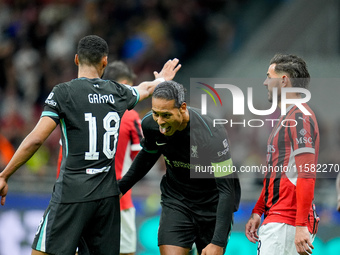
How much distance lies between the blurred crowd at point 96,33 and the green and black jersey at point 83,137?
785 centimetres

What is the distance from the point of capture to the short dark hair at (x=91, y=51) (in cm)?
509

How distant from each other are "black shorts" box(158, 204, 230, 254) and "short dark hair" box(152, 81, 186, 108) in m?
1.01

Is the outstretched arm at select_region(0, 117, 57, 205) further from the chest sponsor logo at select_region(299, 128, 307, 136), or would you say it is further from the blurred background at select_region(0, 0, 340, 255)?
the blurred background at select_region(0, 0, 340, 255)

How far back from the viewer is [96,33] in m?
13.9

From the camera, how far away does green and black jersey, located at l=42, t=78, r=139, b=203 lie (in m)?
4.94

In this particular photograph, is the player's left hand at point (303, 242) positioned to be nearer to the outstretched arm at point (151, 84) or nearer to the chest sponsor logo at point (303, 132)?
the chest sponsor logo at point (303, 132)

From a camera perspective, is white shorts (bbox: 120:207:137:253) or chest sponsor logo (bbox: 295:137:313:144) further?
white shorts (bbox: 120:207:137:253)

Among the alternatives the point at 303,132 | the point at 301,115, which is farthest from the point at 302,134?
the point at 301,115

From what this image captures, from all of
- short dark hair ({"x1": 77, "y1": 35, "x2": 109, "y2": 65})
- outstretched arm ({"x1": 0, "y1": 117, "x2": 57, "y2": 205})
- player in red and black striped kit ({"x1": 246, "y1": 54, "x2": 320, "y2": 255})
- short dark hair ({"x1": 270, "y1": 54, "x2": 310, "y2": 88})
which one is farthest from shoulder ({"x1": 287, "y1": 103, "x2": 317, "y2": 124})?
outstretched arm ({"x1": 0, "y1": 117, "x2": 57, "y2": 205})

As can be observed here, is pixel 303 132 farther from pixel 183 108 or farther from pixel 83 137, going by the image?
pixel 83 137

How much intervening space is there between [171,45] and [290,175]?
29.3 feet

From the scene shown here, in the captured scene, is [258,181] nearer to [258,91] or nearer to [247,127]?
[247,127]

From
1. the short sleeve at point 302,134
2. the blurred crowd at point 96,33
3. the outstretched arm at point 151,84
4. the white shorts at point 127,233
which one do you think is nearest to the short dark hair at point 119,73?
the outstretched arm at point 151,84

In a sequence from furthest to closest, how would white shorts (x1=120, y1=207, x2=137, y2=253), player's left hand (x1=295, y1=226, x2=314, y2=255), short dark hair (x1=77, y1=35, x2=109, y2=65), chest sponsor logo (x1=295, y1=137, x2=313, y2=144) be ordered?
white shorts (x1=120, y1=207, x2=137, y2=253)
short dark hair (x1=77, y1=35, x2=109, y2=65)
chest sponsor logo (x1=295, y1=137, x2=313, y2=144)
player's left hand (x1=295, y1=226, x2=314, y2=255)
